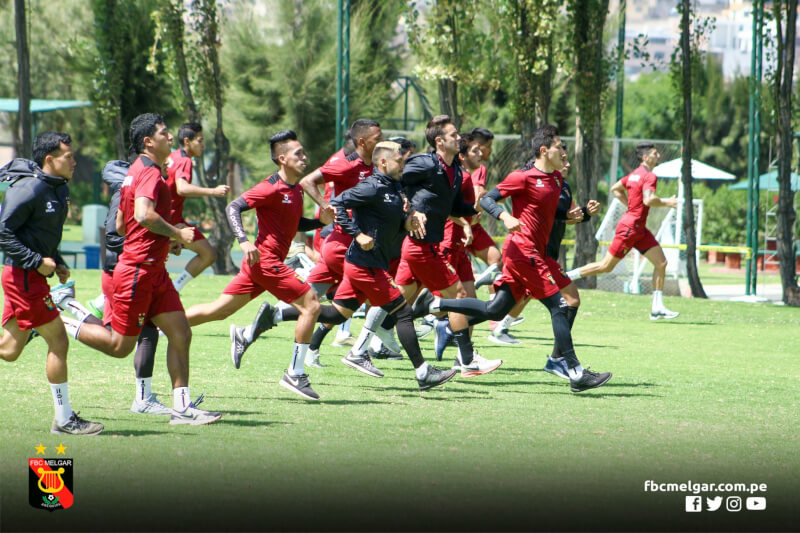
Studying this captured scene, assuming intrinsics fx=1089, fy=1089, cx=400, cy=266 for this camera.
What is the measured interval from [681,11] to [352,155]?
469 inches

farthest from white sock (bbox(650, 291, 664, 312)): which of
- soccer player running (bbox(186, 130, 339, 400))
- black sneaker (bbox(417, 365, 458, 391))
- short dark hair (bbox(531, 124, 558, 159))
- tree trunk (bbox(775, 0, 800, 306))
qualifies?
black sneaker (bbox(417, 365, 458, 391))

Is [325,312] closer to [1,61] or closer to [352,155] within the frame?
[352,155]

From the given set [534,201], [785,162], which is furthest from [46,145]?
[785,162]

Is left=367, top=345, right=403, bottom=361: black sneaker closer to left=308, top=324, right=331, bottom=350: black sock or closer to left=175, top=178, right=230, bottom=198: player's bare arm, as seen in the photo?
left=308, top=324, right=331, bottom=350: black sock

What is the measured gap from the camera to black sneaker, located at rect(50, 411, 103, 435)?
6414 millimetres

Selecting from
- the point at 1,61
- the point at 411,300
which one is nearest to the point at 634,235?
the point at 411,300

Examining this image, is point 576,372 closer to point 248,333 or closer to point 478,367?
point 478,367

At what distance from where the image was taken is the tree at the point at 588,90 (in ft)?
67.5

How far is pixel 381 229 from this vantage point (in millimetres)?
8367

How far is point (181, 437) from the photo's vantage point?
6.44 m

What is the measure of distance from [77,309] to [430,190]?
3039mm

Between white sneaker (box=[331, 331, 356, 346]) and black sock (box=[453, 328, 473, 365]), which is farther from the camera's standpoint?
white sneaker (box=[331, 331, 356, 346])

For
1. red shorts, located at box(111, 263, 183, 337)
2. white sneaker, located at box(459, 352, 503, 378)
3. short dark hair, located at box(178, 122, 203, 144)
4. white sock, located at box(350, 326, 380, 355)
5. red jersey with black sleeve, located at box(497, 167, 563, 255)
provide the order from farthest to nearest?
short dark hair, located at box(178, 122, 203, 144)
white sock, located at box(350, 326, 380, 355)
white sneaker, located at box(459, 352, 503, 378)
red jersey with black sleeve, located at box(497, 167, 563, 255)
red shorts, located at box(111, 263, 183, 337)

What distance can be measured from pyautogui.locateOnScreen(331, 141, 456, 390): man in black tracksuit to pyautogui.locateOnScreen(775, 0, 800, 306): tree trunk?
12.5m
